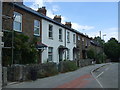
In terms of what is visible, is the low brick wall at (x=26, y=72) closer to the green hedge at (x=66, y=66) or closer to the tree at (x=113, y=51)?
the green hedge at (x=66, y=66)

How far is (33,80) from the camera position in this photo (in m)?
16.4

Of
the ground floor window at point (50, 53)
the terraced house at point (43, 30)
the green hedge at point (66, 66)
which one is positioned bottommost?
the green hedge at point (66, 66)

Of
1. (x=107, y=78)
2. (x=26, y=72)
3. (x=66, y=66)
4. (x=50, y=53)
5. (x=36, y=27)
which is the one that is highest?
(x=36, y=27)

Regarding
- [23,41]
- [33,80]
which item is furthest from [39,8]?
[33,80]

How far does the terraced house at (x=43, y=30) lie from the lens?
19078 mm

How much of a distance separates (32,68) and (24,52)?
1.81 m

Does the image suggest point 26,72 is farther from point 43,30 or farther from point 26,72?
point 43,30

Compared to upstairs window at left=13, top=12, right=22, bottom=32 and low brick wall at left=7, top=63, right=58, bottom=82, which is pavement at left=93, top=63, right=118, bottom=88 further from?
upstairs window at left=13, top=12, right=22, bottom=32

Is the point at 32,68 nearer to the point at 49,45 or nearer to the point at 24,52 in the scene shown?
the point at 24,52

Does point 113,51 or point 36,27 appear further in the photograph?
point 113,51

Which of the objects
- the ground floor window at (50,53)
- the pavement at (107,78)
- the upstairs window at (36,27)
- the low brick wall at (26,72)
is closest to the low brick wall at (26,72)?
the low brick wall at (26,72)

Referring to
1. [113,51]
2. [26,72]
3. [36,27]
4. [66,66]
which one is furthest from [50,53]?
[113,51]

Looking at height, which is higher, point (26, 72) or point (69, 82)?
point (26, 72)

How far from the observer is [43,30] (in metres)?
25.3
